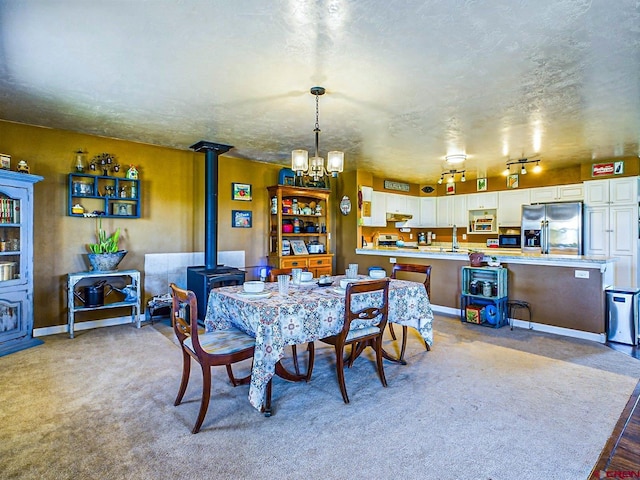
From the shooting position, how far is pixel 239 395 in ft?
8.85

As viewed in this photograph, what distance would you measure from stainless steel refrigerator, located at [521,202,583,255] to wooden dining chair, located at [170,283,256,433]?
240 inches

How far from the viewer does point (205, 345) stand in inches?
92.4

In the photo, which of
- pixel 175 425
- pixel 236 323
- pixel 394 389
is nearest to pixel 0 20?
pixel 236 323

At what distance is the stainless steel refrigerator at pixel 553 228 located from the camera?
6.11m

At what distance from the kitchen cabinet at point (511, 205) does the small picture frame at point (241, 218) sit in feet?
17.3

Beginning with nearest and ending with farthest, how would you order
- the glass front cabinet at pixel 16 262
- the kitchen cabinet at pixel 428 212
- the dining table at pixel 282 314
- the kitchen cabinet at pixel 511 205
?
the dining table at pixel 282 314 → the glass front cabinet at pixel 16 262 → the kitchen cabinet at pixel 511 205 → the kitchen cabinet at pixel 428 212

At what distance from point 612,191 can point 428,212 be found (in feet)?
11.9

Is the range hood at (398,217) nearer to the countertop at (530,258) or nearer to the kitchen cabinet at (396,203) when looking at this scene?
the kitchen cabinet at (396,203)

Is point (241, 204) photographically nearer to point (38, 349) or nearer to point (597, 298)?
point (38, 349)

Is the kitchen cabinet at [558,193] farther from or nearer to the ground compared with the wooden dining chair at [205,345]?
farther from the ground

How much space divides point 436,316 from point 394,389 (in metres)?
2.78

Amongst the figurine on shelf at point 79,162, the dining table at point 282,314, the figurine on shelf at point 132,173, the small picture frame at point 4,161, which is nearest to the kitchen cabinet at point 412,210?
the dining table at point 282,314

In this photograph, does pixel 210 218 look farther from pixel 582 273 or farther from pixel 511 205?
pixel 511 205

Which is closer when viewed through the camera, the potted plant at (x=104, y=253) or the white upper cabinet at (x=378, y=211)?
the potted plant at (x=104, y=253)
